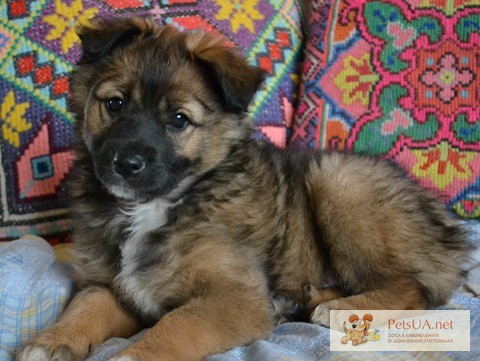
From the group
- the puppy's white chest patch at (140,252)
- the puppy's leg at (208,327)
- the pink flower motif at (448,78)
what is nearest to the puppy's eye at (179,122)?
the puppy's white chest patch at (140,252)

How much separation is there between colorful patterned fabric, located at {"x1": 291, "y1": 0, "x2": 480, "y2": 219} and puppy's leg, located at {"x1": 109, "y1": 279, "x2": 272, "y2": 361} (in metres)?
1.48

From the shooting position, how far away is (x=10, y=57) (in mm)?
3486

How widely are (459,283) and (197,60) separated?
1565 millimetres

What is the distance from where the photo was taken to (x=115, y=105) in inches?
103

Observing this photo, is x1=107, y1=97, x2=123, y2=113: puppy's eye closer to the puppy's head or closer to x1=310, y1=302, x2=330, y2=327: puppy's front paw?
the puppy's head

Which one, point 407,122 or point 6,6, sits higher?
point 6,6

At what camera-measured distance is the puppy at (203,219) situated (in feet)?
8.04

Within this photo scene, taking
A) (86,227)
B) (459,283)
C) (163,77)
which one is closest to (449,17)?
(459,283)

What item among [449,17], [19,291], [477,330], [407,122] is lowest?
[477,330]

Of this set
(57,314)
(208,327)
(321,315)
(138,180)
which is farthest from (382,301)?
(57,314)

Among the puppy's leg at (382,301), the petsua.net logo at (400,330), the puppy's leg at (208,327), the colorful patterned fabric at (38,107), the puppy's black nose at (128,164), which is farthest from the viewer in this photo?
the colorful patterned fabric at (38,107)

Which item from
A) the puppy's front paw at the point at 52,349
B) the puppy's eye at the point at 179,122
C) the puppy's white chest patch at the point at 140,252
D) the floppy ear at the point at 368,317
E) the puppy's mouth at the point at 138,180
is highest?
the puppy's eye at the point at 179,122

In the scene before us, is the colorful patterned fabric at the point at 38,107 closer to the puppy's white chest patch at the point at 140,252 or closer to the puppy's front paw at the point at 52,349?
the puppy's white chest patch at the point at 140,252

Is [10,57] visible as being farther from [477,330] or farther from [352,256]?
[477,330]
